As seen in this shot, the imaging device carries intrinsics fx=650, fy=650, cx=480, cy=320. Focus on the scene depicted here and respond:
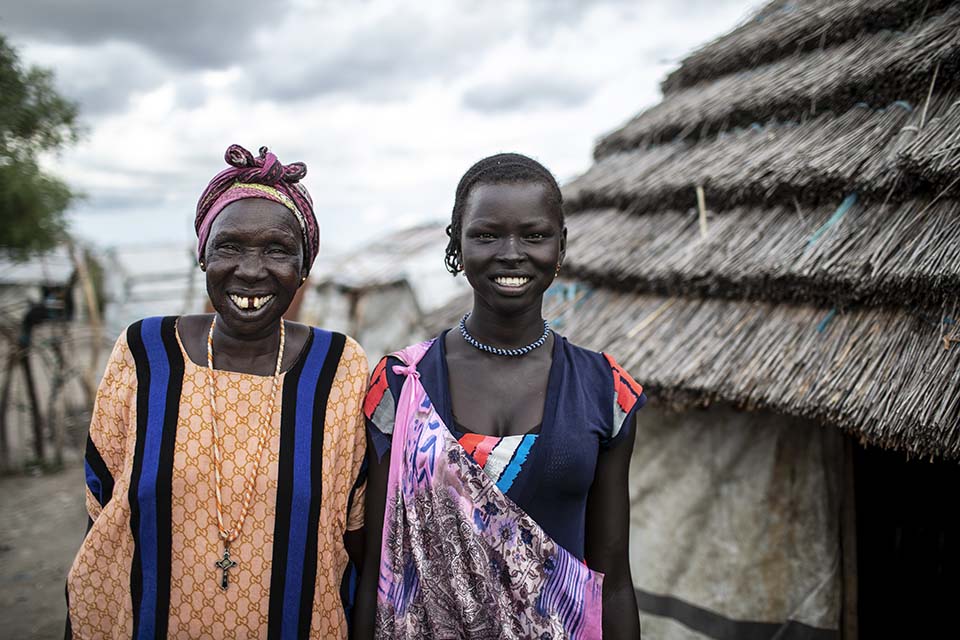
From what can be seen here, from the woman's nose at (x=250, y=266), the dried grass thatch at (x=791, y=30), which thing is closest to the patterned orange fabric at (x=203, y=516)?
the woman's nose at (x=250, y=266)

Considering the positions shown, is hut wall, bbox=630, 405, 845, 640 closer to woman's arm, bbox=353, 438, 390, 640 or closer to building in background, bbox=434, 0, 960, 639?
building in background, bbox=434, 0, 960, 639

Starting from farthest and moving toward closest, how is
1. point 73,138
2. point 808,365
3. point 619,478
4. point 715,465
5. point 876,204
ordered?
point 73,138 → point 715,465 → point 876,204 → point 808,365 → point 619,478

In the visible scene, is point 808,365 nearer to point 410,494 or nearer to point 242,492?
point 410,494

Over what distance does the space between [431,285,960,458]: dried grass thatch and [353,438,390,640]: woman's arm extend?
4.84ft

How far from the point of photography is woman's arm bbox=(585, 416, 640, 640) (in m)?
1.78

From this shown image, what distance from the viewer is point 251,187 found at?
179 centimetres

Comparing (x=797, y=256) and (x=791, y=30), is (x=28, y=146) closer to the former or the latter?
(x=791, y=30)

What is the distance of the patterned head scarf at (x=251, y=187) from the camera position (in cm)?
178

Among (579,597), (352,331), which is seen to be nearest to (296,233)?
(579,597)

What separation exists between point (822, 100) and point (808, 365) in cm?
158

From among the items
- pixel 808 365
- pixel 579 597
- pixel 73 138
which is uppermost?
pixel 73 138

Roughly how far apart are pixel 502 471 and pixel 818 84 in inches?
112

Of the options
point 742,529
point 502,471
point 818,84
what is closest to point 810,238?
point 818,84

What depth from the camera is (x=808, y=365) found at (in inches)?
100.0
